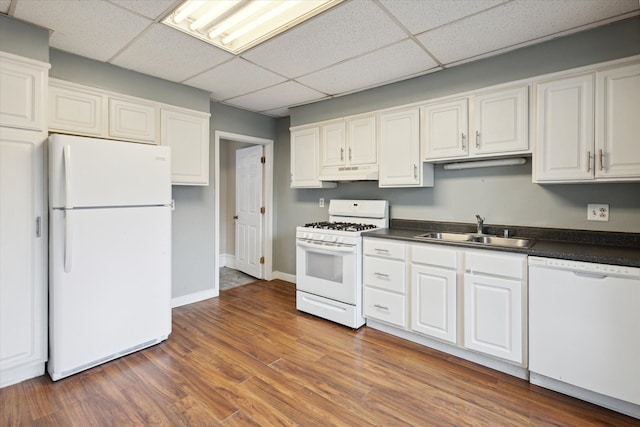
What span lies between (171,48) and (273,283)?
10.4 feet

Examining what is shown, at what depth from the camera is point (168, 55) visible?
2646 mm

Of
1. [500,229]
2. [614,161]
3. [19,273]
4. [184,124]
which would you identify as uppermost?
[184,124]

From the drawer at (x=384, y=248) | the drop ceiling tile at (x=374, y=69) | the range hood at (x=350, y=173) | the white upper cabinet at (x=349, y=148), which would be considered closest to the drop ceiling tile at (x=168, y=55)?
the drop ceiling tile at (x=374, y=69)

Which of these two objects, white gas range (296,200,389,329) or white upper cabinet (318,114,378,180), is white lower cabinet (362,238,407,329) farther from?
white upper cabinet (318,114,378,180)

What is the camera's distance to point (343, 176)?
3.59 m

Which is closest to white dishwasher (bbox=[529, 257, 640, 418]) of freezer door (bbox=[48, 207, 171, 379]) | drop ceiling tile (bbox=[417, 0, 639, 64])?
drop ceiling tile (bbox=[417, 0, 639, 64])

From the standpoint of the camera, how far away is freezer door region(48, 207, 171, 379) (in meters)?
2.16

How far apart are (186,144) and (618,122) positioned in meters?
3.66

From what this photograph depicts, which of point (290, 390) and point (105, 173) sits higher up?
point (105, 173)

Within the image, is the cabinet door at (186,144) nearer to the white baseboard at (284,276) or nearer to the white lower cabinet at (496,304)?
the white baseboard at (284,276)

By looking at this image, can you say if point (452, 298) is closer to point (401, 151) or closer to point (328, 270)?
point (328, 270)

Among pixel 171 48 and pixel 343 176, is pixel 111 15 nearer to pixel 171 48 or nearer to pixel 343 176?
pixel 171 48

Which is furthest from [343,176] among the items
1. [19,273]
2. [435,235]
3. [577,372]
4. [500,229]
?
[19,273]

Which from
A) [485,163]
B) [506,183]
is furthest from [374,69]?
[506,183]
